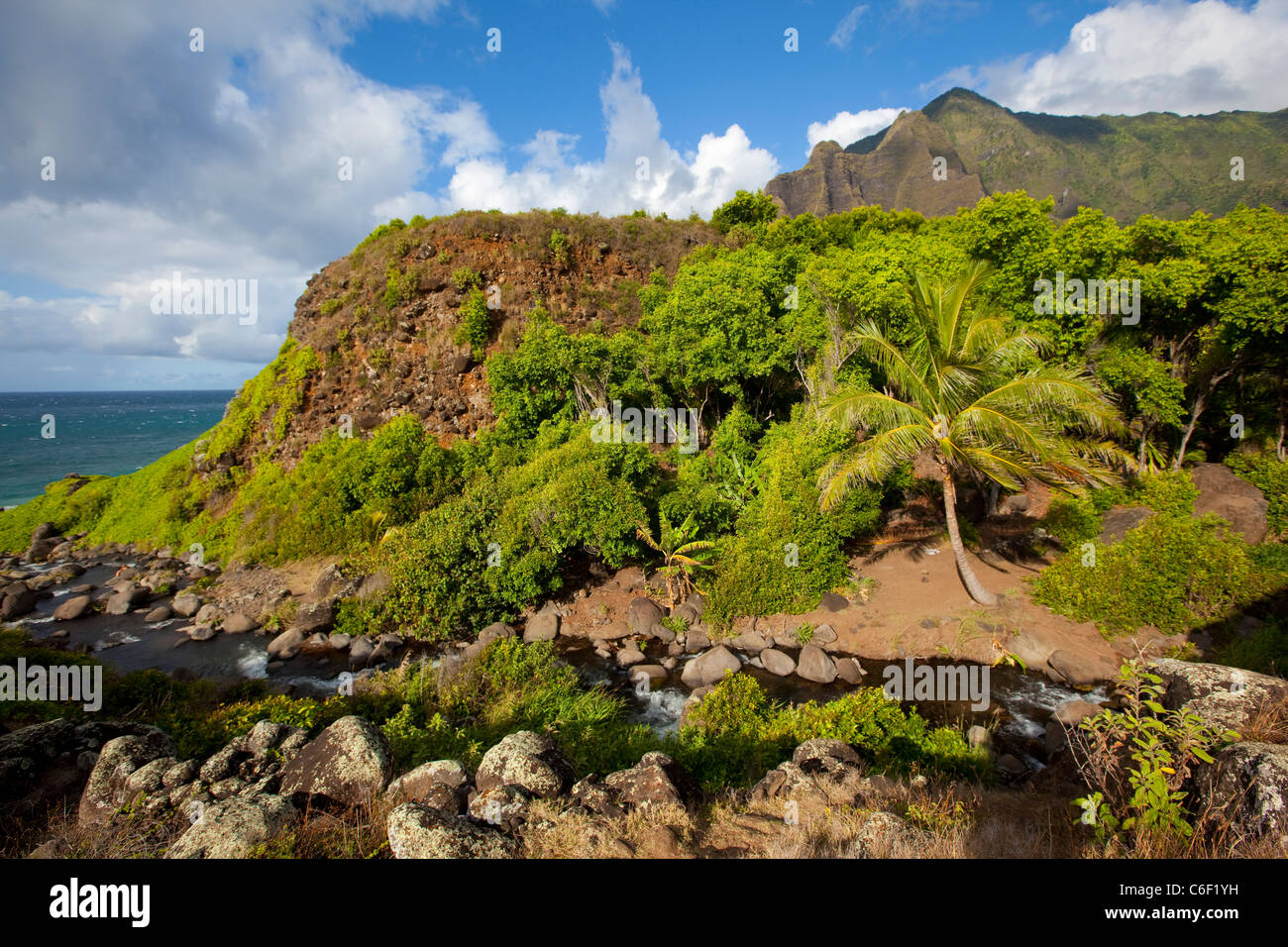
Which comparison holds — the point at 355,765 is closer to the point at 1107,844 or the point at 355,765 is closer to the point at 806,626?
the point at 1107,844

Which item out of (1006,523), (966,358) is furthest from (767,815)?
(1006,523)

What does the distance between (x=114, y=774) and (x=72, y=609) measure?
1812 cm

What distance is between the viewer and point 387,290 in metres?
29.2

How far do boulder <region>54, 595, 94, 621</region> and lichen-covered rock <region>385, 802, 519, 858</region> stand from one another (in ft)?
72.7

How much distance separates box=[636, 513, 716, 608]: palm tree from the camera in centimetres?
1697

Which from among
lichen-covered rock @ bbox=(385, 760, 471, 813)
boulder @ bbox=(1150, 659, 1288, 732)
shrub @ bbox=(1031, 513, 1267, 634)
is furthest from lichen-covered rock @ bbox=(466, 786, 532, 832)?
shrub @ bbox=(1031, 513, 1267, 634)

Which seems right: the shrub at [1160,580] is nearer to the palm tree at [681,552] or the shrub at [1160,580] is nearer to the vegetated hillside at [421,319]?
the palm tree at [681,552]

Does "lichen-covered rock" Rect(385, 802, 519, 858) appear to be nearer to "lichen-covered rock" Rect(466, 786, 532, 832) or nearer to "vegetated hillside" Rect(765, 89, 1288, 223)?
"lichen-covered rock" Rect(466, 786, 532, 832)

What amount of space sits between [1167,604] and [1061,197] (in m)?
85.1

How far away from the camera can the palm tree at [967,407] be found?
12688 millimetres

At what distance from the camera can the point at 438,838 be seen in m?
5.52

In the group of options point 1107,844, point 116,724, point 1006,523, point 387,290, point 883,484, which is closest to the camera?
point 1107,844

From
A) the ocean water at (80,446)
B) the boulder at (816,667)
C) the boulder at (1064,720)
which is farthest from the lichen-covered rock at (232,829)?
the ocean water at (80,446)

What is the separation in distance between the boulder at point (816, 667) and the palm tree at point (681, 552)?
3923 mm
